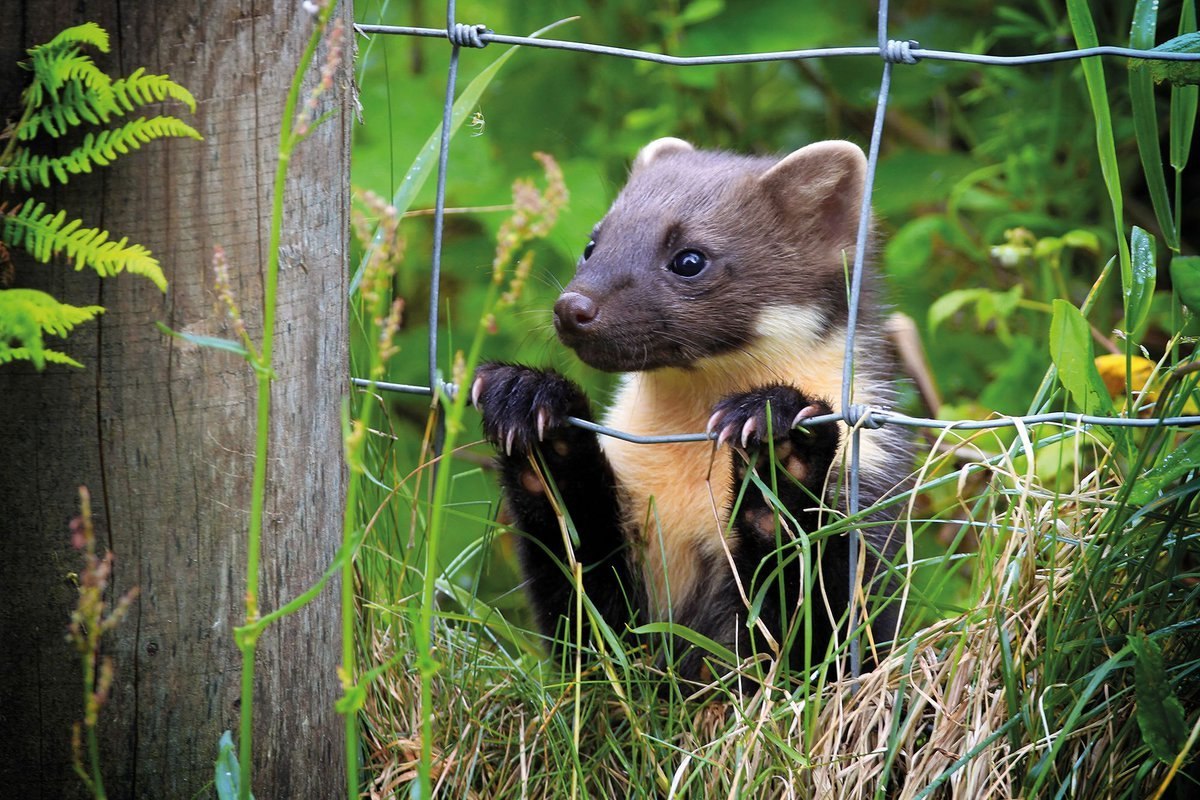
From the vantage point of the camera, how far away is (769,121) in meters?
6.62

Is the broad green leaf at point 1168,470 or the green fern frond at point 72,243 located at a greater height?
the green fern frond at point 72,243

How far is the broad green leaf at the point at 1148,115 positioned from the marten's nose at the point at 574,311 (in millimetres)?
1245

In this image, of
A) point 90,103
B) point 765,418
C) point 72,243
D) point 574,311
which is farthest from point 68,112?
point 765,418

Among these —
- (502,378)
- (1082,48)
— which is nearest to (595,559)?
(502,378)

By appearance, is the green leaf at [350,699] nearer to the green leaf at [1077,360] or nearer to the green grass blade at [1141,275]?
the green leaf at [1077,360]

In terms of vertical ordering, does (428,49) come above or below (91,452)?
above

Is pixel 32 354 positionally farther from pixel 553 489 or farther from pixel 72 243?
pixel 553 489

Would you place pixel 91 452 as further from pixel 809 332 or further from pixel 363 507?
pixel 809 332

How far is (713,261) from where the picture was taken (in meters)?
3.41

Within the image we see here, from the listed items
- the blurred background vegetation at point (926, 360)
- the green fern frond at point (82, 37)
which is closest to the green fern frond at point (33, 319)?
the green fern frond at point (82, 37)

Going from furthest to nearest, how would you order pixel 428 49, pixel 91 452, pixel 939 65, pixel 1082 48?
pixel 428 49 < pixel 939 65 < pixel 1082 48 < pixel 91 452

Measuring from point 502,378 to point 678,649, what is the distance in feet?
2.82

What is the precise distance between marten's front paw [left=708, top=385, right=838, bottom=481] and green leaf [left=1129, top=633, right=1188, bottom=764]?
800 mm

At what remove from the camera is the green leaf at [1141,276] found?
2.54 meters
